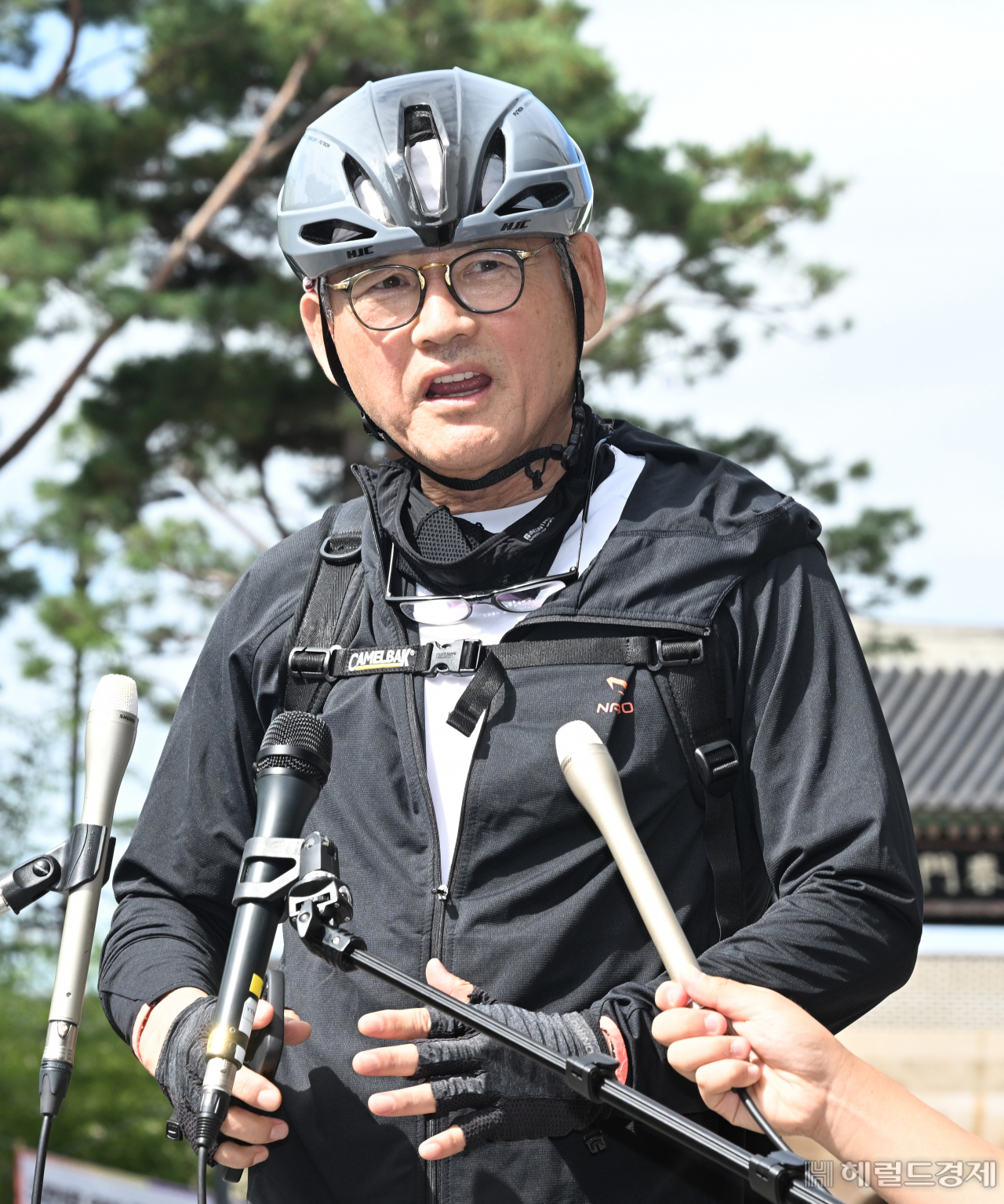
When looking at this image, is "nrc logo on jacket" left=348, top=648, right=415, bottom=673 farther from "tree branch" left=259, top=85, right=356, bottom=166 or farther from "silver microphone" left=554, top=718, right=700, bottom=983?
"tree branch" left=259, top=85, right=356, bottom=166

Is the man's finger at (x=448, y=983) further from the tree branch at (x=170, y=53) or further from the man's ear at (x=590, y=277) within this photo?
the tree branch at (x=170, y=53)

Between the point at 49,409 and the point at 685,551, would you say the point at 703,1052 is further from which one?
the point at 49,409

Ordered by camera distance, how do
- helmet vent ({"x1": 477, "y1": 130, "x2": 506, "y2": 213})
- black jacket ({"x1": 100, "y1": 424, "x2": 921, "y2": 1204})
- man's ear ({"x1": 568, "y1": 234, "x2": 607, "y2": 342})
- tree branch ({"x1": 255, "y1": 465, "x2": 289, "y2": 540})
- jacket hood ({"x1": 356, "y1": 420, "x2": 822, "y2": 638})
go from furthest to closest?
1. tree branch ({"x1": 255, "y1": 465, "x2": 289, "y2": 540})
2. man's ear ({"x1": 568, "y1": 234, "x2": 607, "y2": 342})
3. helmet vent ({"x1": 477, "y1": 130, "x2": 506, "y2": 213})
4. jacket hood ({"x1": 356, "y1": 420, "x2": 822, "y2": 638})
5. black jacket ({"x1": 100, "y1": 424, "x2": 921, "y2": 1204})

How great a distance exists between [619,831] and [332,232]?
1.27 meters

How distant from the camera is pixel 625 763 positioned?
7.84 feet

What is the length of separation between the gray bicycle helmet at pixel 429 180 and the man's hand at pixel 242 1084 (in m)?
0.99

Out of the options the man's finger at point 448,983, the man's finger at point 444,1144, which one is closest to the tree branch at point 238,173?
the man's finger at point 448,983

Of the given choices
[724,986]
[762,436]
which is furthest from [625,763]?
[762,436]

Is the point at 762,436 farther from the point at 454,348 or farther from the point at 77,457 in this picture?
the point at 454,348

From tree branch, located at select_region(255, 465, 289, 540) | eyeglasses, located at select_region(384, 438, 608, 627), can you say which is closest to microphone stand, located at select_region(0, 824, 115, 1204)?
eyeglasses, located at select_region(384, 438, 608, 627)

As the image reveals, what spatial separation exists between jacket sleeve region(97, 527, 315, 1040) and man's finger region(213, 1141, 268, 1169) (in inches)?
14.9

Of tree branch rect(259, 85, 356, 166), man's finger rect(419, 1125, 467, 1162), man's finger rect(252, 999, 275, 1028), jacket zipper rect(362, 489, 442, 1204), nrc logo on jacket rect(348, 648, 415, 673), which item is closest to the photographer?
man's finger rect(252, 999, 275, 1028)

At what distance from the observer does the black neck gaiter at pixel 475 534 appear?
2605 millimetres

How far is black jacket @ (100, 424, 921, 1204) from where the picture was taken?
2.23 m
